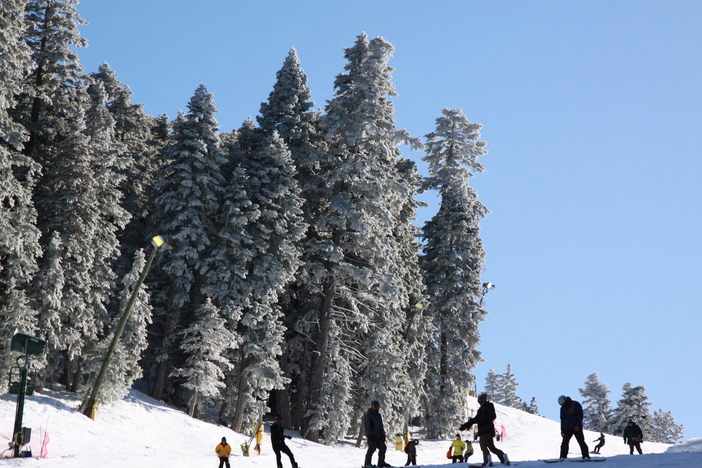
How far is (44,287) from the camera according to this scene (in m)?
30.1

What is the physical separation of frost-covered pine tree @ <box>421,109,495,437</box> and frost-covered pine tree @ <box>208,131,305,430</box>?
15.8 metres

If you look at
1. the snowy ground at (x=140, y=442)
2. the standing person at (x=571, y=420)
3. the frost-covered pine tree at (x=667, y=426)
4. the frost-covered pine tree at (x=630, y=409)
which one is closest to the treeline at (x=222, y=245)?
the snowy ground at (x=140, y=442)

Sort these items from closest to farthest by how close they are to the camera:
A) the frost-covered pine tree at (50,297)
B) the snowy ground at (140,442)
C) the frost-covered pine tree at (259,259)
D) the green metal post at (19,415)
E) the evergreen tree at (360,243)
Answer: the green metal post at (19,415), the snowy ground at (140,442), the frost-covered pine tree at (50,297), the frost-covered pine tree at (259,259), the evergreen tree at (360,243)

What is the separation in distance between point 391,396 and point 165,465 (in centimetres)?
1954

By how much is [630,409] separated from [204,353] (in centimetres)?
5333

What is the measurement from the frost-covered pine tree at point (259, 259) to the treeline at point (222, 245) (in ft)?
0.32

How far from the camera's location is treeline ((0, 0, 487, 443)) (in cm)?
3122

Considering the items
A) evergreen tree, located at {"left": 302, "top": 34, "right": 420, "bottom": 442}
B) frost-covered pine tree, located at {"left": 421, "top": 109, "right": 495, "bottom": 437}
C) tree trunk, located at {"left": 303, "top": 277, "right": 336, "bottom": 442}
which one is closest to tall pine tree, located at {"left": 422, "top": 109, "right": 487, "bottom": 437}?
frost-covered pine tree, located at {"left": 421, "top": 109, "right": 495, "bottom": 437}

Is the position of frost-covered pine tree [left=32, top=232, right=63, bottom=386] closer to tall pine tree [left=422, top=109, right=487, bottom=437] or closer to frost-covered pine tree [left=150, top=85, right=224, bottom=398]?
frost-covered pine tree [left=150, top=85, right=224, bottom=398]

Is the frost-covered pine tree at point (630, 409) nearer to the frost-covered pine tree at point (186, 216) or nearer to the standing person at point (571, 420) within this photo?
the frost-covered pine tree at point (186, 216)

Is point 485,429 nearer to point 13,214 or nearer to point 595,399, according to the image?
point 13,214

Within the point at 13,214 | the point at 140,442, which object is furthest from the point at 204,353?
the point at 13,214

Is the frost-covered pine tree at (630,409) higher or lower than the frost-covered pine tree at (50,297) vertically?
higher

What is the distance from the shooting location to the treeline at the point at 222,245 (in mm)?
31219
